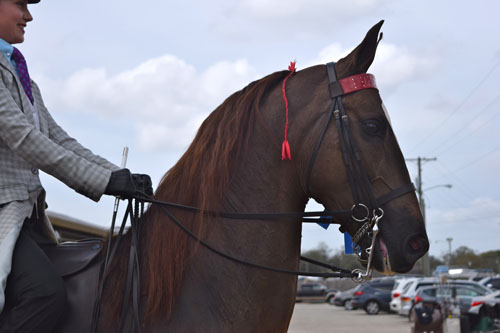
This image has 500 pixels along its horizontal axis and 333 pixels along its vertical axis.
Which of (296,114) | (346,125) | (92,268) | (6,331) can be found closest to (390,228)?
(346,125)

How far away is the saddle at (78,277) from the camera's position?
2479mm

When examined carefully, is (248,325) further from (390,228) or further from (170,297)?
(390,228)

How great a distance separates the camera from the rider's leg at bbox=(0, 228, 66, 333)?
2.31 metres

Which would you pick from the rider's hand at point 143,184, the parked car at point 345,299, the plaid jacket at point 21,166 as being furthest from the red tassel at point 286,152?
the parked car at point 345,299

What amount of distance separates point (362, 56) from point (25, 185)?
5.73 feet

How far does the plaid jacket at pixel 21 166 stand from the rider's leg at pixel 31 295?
0.07m

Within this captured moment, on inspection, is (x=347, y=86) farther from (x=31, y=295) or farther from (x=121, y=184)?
(x=31, y=295)

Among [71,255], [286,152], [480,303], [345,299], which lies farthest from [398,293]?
[71,255]

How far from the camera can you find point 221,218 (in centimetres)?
264

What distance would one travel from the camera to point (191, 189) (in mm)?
2697

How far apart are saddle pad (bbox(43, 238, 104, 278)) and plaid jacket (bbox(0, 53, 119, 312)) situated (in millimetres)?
253

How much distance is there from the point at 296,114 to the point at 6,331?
1.62m

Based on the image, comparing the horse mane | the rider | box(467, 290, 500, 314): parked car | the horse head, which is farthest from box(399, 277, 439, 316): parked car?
the rider

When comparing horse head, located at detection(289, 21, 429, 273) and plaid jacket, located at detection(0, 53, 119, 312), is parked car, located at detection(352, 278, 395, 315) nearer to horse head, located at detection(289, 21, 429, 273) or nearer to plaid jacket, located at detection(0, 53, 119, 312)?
horse head, located at detection(289, 21, 429, 273)
